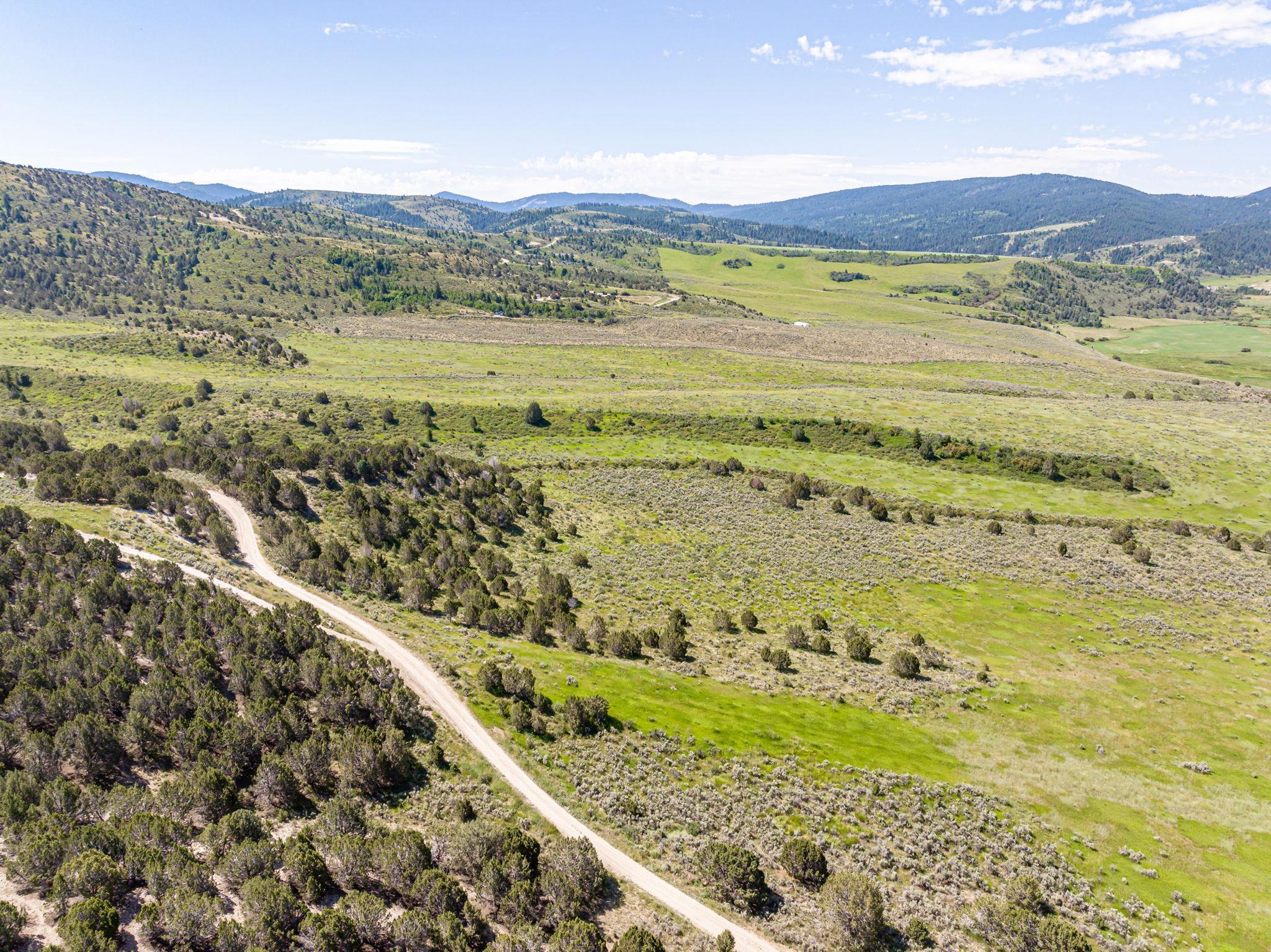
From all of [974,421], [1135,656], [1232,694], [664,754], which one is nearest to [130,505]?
[664,754]

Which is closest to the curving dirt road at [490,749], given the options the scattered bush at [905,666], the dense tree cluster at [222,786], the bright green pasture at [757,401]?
the dense tree cluster at [222,786]

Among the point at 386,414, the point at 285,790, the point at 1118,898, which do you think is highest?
the point at 386,414

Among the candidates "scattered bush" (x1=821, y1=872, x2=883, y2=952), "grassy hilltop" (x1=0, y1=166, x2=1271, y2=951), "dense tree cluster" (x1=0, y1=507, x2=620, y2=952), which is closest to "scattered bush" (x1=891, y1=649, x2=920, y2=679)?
"grassy hilltop" (x1=0, y1=166, x2=1271, y2=951)

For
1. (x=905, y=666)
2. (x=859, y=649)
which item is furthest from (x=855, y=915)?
(x=859, y=649)

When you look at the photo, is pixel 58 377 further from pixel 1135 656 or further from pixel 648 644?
pixel 1135 656

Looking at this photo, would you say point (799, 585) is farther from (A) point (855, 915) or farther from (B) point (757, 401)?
(B) point (757, 401)

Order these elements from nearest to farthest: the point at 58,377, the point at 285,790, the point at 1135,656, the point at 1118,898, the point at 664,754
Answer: the point at 1118,898 → the point at 285,790 → the point at 664,754 → the point at 1135,656 → the point at 58,377
